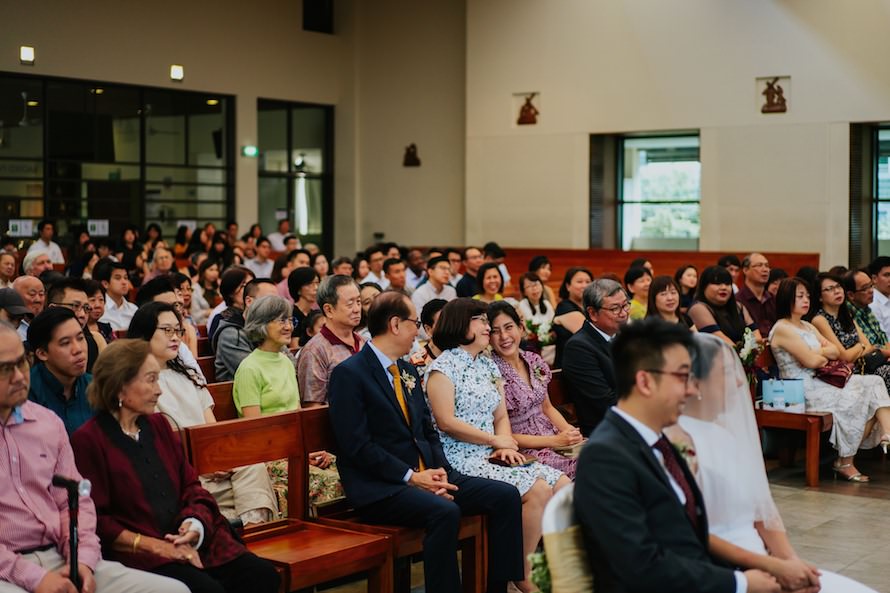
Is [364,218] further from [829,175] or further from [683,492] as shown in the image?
[683,492]

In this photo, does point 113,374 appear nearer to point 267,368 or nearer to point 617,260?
point 267,368

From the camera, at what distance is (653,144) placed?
59.1 feet

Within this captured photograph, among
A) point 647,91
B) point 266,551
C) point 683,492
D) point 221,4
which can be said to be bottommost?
point 266,551

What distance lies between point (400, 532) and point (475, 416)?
78 centimetres

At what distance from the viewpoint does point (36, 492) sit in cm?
368

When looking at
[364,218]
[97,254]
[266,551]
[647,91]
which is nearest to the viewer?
[266,551]

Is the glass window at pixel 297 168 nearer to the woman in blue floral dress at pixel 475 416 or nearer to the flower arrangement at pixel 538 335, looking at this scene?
the flower arrangement at pixel 538 335

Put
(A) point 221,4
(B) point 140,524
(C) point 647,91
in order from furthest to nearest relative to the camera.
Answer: (A) point 221,4, (C) point 647,91, (B) point 140,524

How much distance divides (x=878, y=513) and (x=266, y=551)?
13.5 ft

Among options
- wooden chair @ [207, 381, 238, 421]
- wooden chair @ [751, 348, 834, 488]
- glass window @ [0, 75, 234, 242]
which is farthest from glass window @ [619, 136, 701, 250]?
wooden chair @ [207, 381, 238, 421]

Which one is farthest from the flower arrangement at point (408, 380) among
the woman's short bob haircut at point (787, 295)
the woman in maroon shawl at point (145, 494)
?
the woman's short bob haircut at point (787, 295)

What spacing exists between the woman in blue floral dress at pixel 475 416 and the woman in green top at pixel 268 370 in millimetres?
634

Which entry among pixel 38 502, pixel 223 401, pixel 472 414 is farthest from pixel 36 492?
pixel 472 414

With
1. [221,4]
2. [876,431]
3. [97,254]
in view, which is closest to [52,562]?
[876,431]
